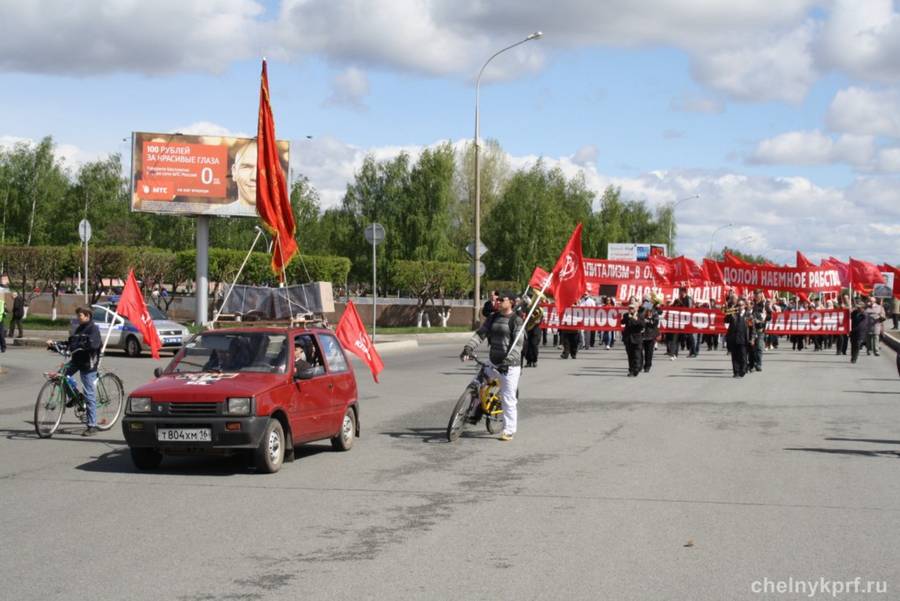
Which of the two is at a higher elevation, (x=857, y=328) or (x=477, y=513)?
(x=857, y=328)

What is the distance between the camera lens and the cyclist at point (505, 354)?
552 inches

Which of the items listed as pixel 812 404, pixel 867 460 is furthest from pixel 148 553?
pixel 812 404

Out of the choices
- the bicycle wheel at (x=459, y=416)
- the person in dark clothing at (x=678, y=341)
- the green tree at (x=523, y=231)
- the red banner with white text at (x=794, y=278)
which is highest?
the green tree at (x=523, y=231)

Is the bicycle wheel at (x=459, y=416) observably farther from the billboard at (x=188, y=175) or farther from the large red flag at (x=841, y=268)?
the billboard at (x=188, y=175)

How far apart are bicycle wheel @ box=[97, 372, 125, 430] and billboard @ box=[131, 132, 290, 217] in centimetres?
2921

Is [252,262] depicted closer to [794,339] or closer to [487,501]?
[794,339]

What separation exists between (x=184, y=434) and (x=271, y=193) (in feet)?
24.4

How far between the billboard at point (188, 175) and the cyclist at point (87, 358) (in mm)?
29756

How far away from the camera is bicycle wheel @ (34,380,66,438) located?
1418 cm

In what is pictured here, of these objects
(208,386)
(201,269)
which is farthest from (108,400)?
(201,269)

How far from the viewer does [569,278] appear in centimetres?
1995

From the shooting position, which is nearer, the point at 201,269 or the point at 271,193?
the point at 271,193

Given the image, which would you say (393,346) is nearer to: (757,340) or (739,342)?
(757,340)

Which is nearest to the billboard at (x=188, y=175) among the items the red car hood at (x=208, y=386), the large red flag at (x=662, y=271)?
the large red flag at (x=662, y=271)
